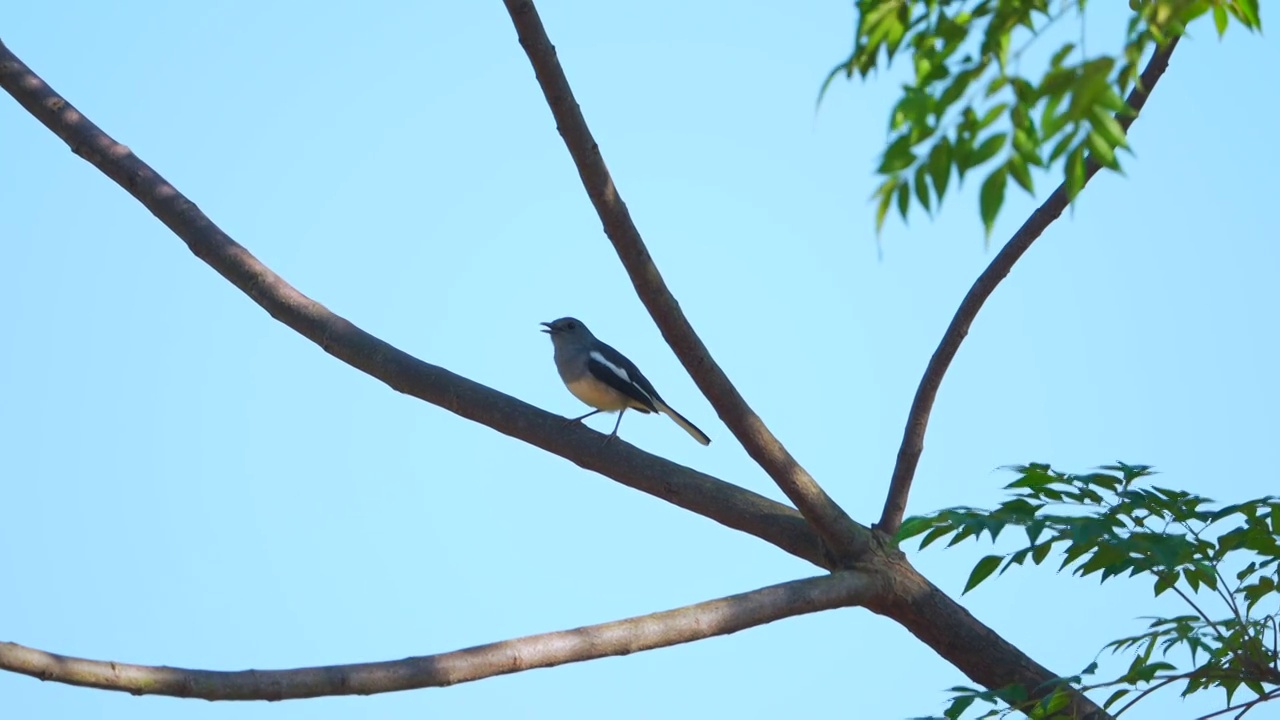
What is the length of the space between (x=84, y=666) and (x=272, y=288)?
2.13 metres

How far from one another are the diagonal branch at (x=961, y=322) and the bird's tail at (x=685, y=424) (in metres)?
2.78

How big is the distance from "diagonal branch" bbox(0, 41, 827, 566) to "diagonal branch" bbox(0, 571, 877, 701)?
19.0 inches

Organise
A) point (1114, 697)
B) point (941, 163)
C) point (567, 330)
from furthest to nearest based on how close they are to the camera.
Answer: point (567, 330), point (1114, 697), point (941, 163)

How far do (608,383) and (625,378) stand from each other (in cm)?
13

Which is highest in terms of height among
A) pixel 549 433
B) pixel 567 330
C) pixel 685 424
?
pixel 567 330

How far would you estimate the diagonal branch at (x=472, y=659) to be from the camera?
3934 millimetres

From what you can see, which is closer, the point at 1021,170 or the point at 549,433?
the point at 1021,170

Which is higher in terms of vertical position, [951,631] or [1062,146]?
[951,631]

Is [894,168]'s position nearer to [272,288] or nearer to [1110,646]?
[1110,646]

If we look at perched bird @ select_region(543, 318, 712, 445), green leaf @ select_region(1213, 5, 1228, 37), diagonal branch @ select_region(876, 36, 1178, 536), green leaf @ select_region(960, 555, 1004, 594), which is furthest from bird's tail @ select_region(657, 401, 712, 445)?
green leaf @ select_region(1213, 5, 1228, 37)

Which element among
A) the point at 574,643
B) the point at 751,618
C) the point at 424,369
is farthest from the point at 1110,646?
the point at 424,369

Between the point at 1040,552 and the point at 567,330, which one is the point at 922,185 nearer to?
the point at 1040,552

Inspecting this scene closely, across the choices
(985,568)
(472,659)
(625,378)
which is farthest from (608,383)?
(985,568)

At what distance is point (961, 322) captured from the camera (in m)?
5.82
